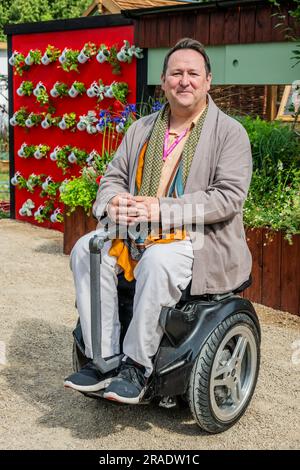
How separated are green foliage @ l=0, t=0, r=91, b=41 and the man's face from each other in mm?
27853

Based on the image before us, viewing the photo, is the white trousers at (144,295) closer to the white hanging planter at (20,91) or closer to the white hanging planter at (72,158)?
the white hanging planter at (72,158)

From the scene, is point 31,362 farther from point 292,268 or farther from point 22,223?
point 22,223

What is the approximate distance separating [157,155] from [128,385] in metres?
1.11

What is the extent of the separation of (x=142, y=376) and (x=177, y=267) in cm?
50

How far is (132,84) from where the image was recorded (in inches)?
323

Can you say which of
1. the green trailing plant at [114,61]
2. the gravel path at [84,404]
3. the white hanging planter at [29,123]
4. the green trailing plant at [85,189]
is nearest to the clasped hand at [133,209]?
the gravel path at [84,404]

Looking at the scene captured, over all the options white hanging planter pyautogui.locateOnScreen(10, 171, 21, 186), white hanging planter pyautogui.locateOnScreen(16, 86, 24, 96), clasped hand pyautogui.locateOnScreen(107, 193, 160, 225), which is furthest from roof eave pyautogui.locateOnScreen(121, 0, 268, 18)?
clasped hand pyautogui.locateOnScreen(107, 193, 160, 225)

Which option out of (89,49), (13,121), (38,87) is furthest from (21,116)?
(89,49)

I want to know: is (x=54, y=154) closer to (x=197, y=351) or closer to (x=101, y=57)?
(x=101, y=57)

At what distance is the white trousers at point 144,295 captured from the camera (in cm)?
330

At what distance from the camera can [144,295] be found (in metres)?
3.31

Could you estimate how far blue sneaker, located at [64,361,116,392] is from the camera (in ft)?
11.1

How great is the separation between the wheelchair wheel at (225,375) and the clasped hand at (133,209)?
59 centimetres

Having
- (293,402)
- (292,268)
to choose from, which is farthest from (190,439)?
(292,268)
